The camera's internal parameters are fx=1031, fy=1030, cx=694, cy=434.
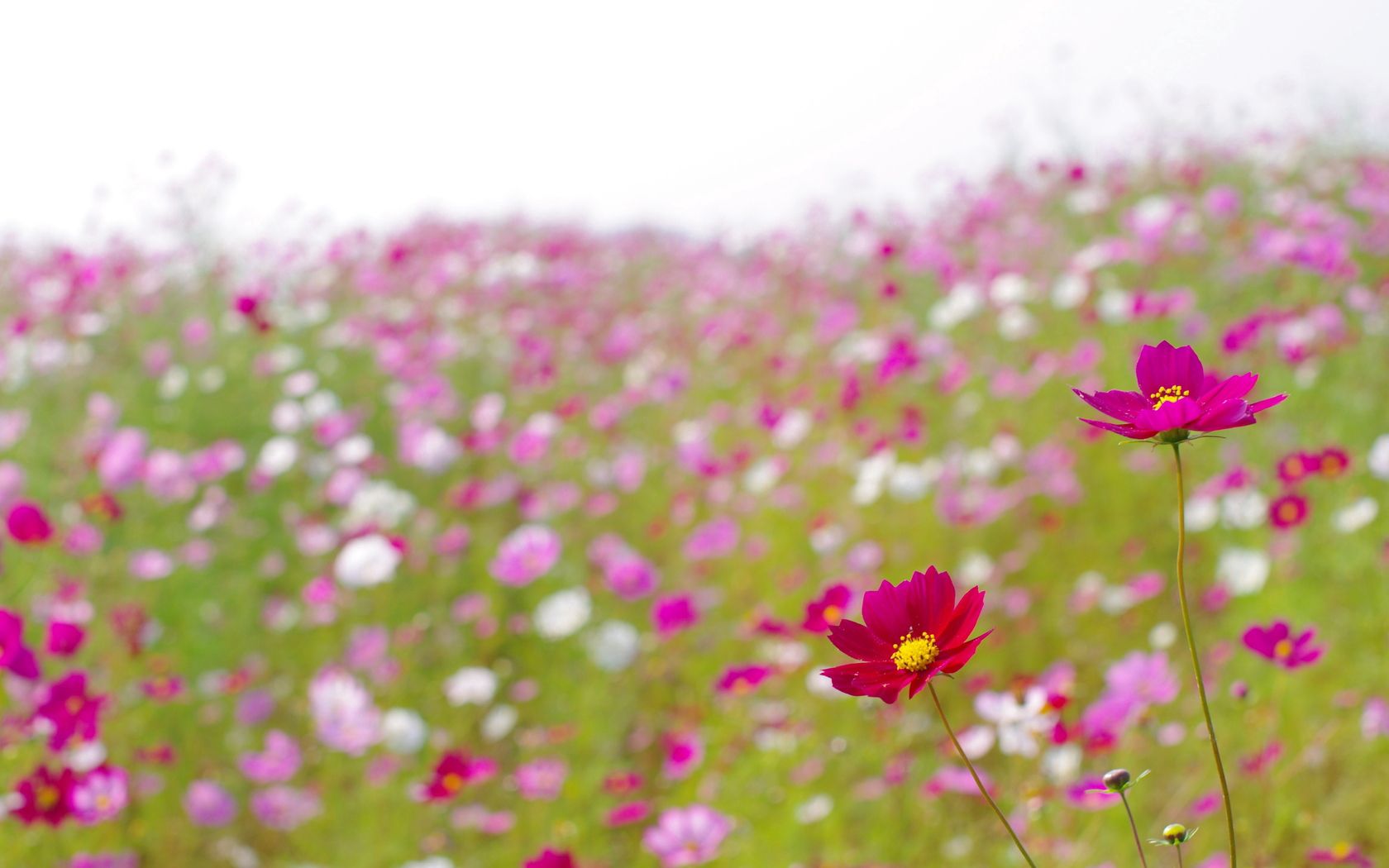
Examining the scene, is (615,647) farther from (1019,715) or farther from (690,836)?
(1019,715)

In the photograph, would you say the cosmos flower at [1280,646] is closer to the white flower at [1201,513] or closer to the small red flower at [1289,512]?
the small red flower at [1289,512]

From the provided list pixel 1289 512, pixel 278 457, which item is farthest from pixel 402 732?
pixel 1289 512

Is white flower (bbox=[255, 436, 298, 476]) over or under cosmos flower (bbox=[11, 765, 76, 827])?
over

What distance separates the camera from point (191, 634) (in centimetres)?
228

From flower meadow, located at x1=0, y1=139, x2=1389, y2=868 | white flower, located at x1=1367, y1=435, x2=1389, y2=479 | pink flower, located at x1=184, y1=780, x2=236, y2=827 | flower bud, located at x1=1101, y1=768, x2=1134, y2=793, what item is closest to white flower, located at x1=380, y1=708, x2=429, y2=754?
flower meadow, located at x1=0, y1=139, x2=1389, y2=868

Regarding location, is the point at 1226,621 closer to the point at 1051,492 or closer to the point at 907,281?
the point at 1051,492

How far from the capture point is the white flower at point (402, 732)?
5.78 feet

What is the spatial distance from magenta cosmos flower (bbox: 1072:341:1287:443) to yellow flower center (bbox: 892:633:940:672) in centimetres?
15

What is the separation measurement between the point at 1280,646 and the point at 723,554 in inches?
67.4

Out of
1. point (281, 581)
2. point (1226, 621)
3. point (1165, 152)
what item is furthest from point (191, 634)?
point (1165, 152)

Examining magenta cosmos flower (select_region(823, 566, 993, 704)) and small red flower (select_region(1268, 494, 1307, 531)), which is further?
small red flower (select_region(1268, 494, 1307, 531))

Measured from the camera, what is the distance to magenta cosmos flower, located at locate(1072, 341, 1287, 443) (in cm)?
51

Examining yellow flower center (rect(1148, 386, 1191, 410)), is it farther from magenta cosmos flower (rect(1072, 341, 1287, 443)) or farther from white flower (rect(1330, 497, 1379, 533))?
white flower (rect(1330, 497, 1379, 533))

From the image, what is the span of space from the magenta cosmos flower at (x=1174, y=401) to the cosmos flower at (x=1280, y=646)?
401 mm
